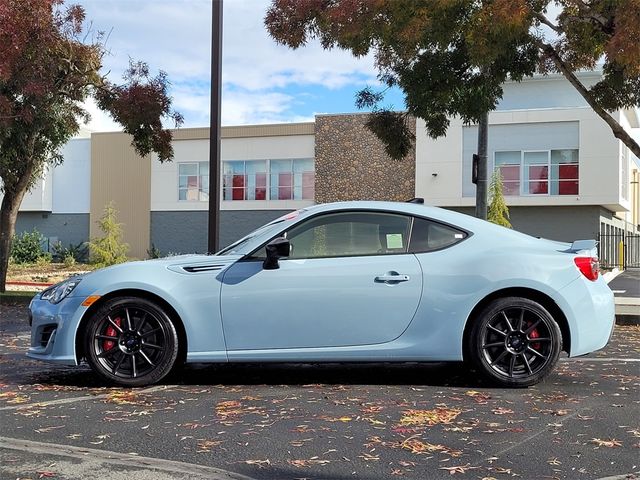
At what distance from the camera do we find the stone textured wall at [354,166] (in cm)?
3547

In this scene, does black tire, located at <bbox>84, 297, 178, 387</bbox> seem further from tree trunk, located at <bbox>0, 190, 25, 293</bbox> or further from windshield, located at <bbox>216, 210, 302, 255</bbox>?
tree trunk, located at <bbox>0, 190, 25, 293</bbox>

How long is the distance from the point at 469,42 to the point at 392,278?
18.8 feet

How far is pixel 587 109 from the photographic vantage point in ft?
104

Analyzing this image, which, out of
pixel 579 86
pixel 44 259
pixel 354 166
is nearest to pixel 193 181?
pixel 44 259

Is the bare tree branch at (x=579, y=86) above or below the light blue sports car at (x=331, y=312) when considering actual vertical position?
above

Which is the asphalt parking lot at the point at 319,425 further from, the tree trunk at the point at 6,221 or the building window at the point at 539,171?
the building window at the point at 539,171

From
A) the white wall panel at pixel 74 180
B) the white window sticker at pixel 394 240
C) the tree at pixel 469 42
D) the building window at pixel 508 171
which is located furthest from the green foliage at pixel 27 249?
the white window sticker at pixel 394 240

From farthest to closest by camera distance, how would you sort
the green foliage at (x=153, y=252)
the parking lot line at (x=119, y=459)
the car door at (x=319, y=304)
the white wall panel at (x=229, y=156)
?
the green foliage at (x=153, y=252) → the white wall panel at (x=229, y=156) → the car door at (x=319, y=304) → the parking lot line at (x=119, y=459)

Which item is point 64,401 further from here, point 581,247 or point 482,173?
point 482,173

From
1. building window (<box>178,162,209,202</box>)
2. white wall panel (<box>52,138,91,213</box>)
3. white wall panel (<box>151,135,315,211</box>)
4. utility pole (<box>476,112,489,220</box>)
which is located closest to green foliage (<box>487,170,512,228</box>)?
white wall panel (<box>151,135,315,211</box>)

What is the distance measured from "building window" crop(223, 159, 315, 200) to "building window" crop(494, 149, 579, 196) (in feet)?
32.1

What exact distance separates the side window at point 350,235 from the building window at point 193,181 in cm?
3412

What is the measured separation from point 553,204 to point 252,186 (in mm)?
15383

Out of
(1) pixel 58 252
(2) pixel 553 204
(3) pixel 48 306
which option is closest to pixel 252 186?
(1) pixel 58 252
